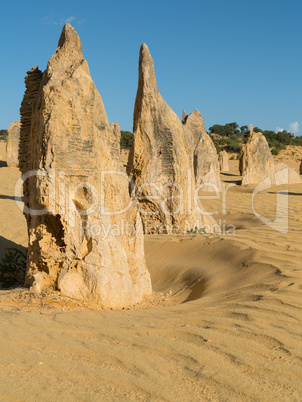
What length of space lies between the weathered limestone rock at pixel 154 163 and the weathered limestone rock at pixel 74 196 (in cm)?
275

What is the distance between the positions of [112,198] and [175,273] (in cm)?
168

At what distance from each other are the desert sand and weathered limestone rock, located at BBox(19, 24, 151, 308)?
0.28 m

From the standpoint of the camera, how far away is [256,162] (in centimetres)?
1758

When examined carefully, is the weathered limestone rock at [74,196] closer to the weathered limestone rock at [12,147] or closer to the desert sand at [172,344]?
the desert sand at [172,344]

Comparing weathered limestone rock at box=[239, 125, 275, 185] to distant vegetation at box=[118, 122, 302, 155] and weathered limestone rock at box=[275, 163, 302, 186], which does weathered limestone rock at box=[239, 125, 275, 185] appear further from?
distant vegetation at box=[118, 122, 302, 155]

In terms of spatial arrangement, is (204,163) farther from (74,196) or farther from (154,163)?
(74,196)

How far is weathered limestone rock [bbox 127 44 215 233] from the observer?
23.6 ft

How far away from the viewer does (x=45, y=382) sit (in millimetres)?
2107

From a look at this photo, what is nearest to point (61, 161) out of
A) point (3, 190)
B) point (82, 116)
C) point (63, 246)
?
point (82, 116)

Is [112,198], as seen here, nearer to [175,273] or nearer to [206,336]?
[175,273]

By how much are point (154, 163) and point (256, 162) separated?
445 inches

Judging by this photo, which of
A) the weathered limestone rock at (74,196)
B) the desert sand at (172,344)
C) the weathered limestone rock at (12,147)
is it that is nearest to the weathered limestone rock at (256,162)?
the weathered limestone rock at (12,147)

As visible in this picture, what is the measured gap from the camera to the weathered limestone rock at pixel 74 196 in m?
3.96

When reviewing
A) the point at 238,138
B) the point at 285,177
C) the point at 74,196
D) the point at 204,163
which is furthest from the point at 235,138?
the point at 74,196
